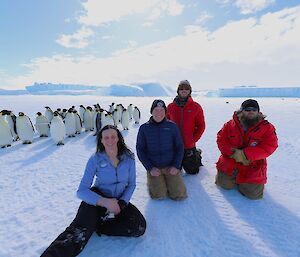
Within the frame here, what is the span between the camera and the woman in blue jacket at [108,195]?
221cm

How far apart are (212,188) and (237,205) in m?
0.54

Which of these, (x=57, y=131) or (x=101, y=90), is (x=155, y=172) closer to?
(x=57, y=131)

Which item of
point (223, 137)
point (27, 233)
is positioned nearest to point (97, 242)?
point (27, 233)

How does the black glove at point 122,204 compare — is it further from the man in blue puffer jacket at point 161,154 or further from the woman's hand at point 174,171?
the woman's hand at point 174,171

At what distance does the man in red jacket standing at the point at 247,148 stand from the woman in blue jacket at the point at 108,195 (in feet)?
4.59

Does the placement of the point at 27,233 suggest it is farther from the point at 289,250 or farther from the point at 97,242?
the point at 289,250

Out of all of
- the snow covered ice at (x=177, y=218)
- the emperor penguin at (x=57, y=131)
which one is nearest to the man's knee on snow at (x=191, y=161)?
the snow covered ice at (x=177, y=218)

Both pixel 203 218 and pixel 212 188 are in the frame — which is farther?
pixel 212 188

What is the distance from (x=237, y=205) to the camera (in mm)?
3027

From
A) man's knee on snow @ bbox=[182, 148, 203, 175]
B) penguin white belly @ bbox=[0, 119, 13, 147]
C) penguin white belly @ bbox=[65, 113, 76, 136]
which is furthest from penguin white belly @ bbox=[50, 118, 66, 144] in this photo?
man's knee on snow @ bbox=[182, 148, 203, 175]

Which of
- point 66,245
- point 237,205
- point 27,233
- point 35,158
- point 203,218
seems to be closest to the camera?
point 66,245

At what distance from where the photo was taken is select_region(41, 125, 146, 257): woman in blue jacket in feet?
7.26

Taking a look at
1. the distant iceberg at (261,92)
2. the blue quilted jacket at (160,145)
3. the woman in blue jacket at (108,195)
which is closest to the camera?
the woman in blue jacket at (108,195)

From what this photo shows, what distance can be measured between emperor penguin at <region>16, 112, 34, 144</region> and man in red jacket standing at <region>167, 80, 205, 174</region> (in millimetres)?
4787
